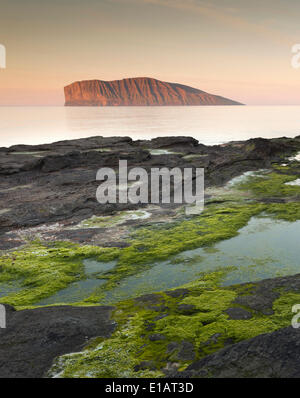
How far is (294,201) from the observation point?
768 inches

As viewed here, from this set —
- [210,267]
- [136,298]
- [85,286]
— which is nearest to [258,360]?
[136,298]

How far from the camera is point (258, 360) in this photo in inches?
219

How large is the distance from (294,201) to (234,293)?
12.3 metres

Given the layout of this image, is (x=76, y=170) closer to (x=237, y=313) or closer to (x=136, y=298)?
(x=136, y=298)

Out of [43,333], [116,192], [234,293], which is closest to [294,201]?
[116,192]

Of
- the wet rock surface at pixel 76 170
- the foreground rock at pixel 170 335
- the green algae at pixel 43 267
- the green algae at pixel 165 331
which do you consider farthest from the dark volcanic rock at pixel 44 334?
the wet rock surface at pixel 76 170

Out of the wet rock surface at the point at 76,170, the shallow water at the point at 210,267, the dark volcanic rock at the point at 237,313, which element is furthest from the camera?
the wet rock surface at the point at 76,170

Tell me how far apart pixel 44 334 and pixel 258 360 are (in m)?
4.22

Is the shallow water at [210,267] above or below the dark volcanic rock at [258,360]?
below

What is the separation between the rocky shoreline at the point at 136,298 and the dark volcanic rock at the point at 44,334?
0.02m

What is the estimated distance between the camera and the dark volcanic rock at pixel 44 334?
254 inches

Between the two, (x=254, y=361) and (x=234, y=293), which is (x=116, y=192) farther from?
(x=254, y=361)

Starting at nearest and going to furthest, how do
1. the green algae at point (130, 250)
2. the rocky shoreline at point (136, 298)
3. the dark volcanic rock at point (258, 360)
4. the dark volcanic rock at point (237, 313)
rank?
the dark volcanic rock at point (258, 360)
the rocky shoreline at point (136, 298)
the dark volcanic rock at point (237, 313)
the green algae at point (130, 250)

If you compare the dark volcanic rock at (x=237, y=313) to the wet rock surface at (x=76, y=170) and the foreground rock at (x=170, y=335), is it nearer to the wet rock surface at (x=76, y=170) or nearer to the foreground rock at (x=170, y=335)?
the foreground rock at (x=170, y=335)
